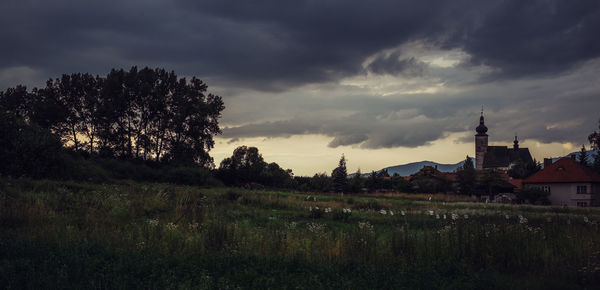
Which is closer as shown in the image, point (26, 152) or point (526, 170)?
point (26, 152)

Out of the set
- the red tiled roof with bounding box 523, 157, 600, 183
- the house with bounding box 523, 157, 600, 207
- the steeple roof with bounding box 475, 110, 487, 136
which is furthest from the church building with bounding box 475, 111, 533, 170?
the house with bounding box 523, 157, 600, 207

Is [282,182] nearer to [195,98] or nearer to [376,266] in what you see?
[195,98]

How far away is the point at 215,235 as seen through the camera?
1004 cm

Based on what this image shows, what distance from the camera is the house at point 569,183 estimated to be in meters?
54.9

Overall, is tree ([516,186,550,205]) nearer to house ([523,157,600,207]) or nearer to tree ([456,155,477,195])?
house ([523,157,600,207])

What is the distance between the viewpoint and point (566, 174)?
2250 inches

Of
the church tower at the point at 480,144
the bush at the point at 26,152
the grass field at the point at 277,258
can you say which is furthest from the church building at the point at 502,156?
the grass field at the point at 277,258

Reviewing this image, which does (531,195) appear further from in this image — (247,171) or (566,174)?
(247,171)

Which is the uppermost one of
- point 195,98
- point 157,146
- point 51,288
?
point 195,98

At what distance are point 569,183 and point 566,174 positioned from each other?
149cm

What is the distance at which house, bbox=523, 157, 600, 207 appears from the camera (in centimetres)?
5488

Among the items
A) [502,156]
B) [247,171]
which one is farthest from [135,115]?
[502,156]

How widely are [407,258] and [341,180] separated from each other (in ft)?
227

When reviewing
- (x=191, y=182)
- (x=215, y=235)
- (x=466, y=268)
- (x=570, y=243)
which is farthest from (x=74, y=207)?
(x=191, y=182)
